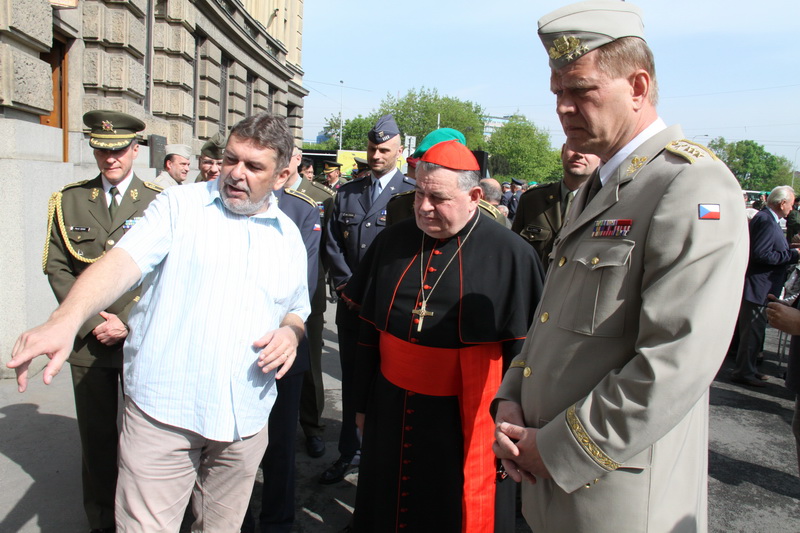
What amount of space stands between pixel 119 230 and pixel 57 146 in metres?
3.38

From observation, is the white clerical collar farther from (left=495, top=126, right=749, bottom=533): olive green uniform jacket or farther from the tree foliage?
the tree foliage

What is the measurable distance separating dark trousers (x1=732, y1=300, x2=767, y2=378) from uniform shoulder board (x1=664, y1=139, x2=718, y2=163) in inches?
255

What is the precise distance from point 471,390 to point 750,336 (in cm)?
576

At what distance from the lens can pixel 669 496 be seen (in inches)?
58.1

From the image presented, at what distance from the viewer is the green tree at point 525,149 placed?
65438mm

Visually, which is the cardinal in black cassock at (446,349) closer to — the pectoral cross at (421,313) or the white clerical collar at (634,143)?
the pectoral cross at (421,313)

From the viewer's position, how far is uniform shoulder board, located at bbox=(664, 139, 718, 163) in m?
1.40

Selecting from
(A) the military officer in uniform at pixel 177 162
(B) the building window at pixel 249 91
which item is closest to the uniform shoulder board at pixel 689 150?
(A) the military officer in uniform at pixel 177 162

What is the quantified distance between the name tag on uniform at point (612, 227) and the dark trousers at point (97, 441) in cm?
284

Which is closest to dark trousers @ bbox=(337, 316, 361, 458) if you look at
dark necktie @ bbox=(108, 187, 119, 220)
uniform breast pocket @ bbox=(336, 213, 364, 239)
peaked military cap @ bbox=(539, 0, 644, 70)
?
uniform breast pocket @ bbox=(336, 213, 364, 239)

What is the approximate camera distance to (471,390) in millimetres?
2648

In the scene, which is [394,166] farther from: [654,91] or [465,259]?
[654,91]

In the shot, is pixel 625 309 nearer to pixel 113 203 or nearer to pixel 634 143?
pixel 634 143

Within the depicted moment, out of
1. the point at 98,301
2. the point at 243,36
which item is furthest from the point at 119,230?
the point at 243,36
